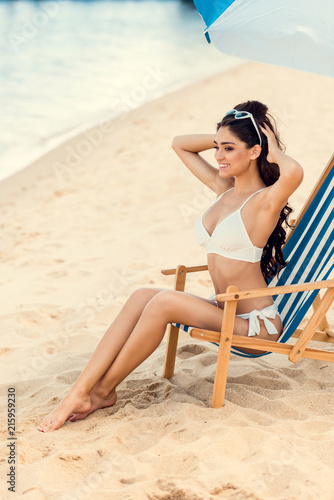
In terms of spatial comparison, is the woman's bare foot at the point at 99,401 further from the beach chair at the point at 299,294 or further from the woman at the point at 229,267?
the beach chair at the point at 299,294

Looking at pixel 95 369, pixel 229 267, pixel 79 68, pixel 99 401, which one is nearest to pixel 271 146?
pixel 229 267

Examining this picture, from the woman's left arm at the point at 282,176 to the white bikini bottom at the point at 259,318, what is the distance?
1.69 ft

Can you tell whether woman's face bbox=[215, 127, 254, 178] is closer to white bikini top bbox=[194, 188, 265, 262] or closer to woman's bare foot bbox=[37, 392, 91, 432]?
white bikini top bbox=[194, 188, 265, 262]

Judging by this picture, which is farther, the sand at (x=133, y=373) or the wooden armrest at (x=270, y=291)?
the wooden armrest at (x=270, y=291)

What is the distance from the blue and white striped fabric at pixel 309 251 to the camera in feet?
10.9

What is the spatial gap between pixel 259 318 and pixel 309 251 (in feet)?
1.78

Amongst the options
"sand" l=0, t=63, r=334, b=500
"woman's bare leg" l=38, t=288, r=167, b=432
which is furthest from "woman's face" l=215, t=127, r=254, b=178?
"sand" l=0, t=63, r=334, b=500

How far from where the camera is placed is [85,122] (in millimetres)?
11844

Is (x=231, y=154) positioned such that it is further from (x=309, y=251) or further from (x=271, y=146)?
(x=309, y=251)

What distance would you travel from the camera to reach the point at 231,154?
10.2 feet

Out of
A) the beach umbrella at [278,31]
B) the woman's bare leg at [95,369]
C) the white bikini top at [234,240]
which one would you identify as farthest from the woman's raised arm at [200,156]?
the woman's bare leg at [95,369]

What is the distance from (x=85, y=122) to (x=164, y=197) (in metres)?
5.34

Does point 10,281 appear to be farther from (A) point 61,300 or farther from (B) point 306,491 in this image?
(B) point 306,491

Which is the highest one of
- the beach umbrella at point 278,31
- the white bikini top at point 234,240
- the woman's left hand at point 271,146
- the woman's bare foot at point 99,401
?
the beach umbrella at point 278,31
